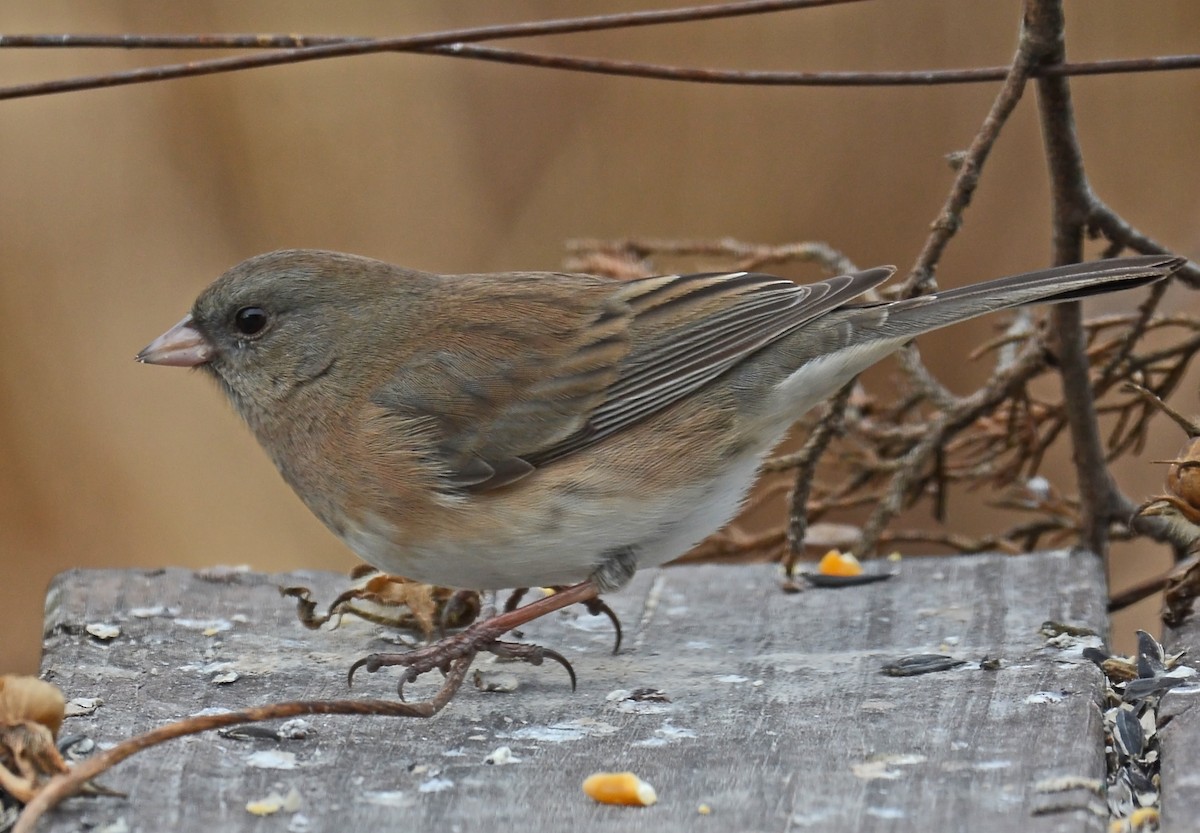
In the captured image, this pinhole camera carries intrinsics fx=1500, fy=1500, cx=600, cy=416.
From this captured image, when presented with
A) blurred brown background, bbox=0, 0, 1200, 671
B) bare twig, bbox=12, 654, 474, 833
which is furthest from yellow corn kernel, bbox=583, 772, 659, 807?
blurred brown background, bbox=0, 0, 1200, 671

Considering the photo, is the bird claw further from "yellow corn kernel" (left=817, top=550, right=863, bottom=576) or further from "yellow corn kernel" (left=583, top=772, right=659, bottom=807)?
"yellow corn kernel" (left=817, top=550, right=863, bottom=576)

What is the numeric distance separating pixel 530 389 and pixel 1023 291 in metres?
0.92

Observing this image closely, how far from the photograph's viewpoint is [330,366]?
3018 millimetres

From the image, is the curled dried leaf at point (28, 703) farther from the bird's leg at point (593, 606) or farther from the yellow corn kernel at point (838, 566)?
the yellow corn kernel at point (838, 566)

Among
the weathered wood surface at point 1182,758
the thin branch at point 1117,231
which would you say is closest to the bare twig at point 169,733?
the weathered wood surface at point 1182,758

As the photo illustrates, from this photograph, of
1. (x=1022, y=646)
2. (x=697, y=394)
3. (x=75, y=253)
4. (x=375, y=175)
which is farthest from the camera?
(x=375, y=175)

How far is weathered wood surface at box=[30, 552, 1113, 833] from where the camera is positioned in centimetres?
193

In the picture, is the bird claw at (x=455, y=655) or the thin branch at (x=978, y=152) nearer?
the bird claw at (x=455, y=655)

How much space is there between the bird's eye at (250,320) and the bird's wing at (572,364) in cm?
33

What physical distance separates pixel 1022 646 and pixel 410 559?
1.08 metres

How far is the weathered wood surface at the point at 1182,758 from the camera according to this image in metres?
1.84

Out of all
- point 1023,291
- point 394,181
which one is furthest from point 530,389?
point 394,181

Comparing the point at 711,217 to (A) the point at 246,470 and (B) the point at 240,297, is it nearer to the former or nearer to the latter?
(A) the point at 246,470

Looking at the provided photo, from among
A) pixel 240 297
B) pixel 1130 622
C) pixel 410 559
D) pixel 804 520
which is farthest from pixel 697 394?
pixel 1130 622
